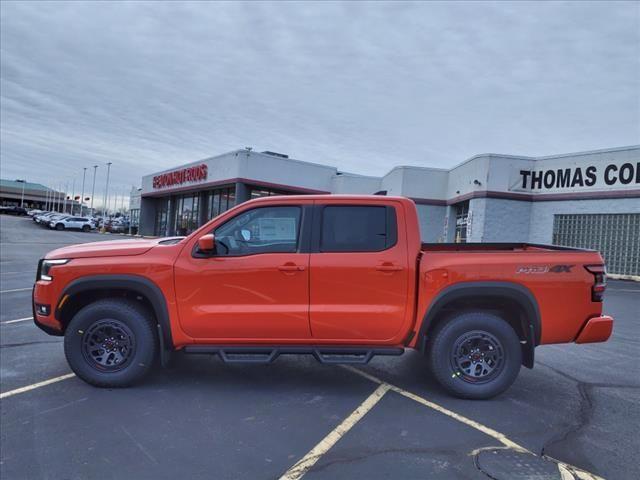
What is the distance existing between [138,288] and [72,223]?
52862mm

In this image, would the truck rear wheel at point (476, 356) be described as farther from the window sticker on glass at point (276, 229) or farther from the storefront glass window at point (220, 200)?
the storefront glass window at point (220, 200)

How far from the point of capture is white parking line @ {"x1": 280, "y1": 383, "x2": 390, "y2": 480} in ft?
11.1

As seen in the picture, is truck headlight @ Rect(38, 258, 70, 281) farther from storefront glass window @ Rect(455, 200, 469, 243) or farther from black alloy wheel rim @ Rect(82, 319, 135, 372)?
storefront glass window @ Rect(455, 200, 469, 243)

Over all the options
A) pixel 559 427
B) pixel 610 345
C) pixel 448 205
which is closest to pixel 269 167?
pixel 448 205

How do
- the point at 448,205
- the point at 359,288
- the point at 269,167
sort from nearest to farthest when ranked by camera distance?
the point at 359,288
the point at 448,205
the point at 269,167

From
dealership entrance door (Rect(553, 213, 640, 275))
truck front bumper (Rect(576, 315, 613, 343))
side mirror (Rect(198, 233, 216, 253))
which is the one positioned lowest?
truck front bumper (Rect(576, 315, 613, 343))

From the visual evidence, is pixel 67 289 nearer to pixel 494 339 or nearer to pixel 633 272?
pixel 494 339

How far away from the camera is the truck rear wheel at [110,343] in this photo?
484 cm

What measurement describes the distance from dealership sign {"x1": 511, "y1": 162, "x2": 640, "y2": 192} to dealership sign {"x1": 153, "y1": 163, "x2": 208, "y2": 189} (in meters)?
20.4

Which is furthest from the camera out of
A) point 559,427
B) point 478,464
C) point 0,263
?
point 0,263

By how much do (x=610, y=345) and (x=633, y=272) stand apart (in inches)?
486

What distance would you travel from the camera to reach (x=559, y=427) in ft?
13.8

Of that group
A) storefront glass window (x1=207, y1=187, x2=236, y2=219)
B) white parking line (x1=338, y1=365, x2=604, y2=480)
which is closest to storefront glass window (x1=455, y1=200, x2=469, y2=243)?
storefront glass window (x1=207, y1=187, x2=236, y2=219)

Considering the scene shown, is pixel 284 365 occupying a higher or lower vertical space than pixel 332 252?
lower
